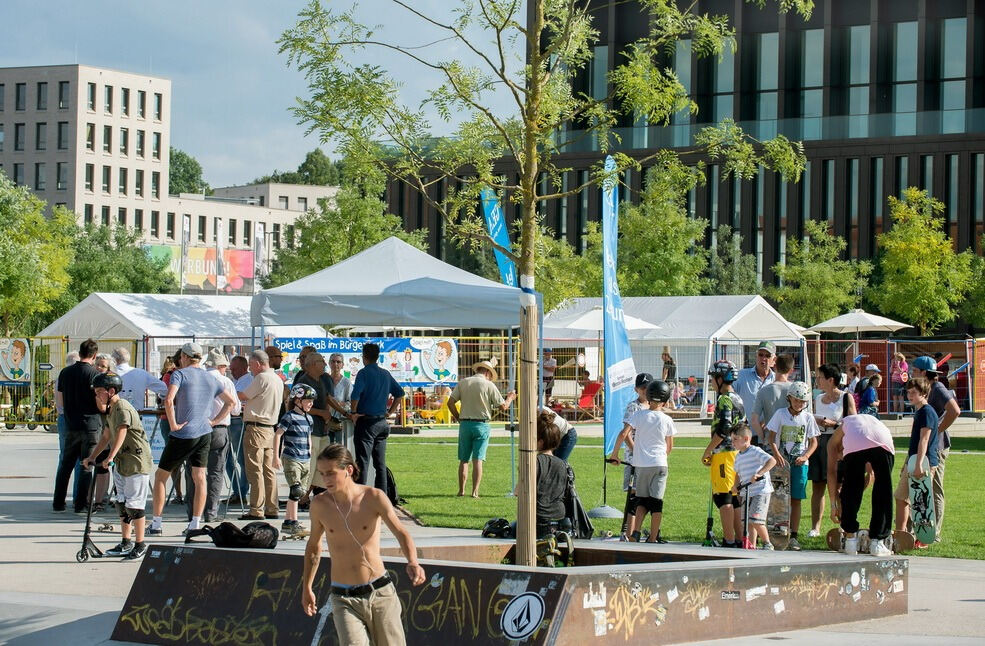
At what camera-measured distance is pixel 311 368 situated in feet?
46.6

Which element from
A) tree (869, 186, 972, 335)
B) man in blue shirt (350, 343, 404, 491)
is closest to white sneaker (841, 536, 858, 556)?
man in blue shirt (350, 343, 404, 491)

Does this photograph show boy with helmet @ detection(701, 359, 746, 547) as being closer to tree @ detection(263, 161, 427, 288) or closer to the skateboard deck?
the skateboard deck

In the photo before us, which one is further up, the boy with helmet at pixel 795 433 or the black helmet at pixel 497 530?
the boy with helmet at pixel 795 433

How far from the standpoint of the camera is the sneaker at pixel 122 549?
11180 mm

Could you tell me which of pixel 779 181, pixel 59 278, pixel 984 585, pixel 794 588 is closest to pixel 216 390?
pixel 794 588

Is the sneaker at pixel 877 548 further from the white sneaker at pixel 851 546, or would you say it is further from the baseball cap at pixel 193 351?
the baseball cap at pixel 193 351

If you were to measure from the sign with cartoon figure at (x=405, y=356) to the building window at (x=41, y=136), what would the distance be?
79.4 metres

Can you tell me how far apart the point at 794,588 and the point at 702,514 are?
5979mm

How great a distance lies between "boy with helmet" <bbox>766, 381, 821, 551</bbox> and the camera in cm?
1175

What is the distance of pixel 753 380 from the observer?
13.0 m

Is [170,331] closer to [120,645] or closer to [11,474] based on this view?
[11,474]

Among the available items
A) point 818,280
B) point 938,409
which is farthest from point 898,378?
point 818,280

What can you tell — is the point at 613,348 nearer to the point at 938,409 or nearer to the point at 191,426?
the point at 938,409

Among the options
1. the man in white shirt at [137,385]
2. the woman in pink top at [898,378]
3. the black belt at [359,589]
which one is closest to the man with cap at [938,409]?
the black belt at [359,589]
